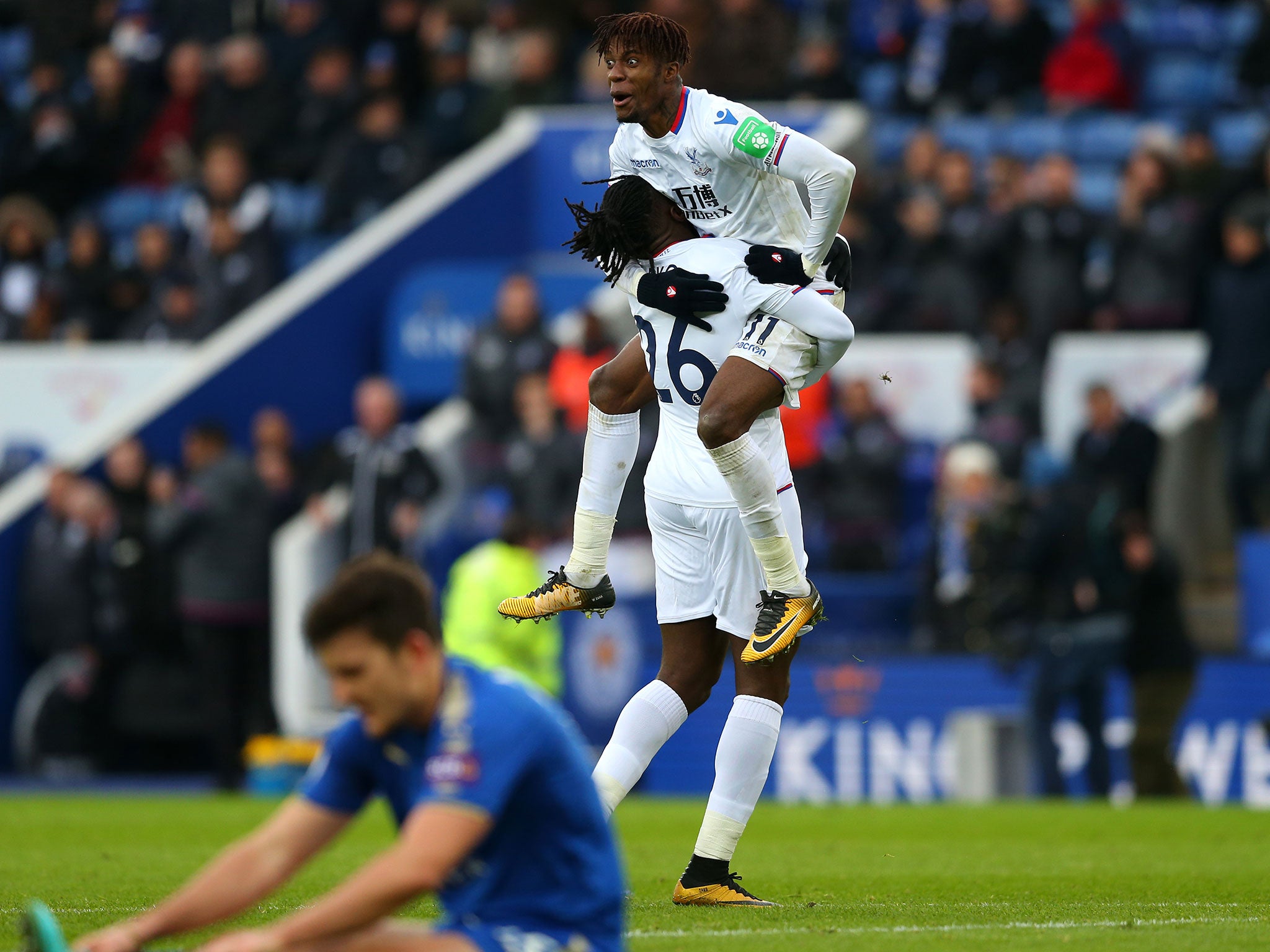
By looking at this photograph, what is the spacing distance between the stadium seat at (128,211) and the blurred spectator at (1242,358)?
1125 cm

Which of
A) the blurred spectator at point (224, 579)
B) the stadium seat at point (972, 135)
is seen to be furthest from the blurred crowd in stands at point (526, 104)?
the blurred spectator at point (224, 579)

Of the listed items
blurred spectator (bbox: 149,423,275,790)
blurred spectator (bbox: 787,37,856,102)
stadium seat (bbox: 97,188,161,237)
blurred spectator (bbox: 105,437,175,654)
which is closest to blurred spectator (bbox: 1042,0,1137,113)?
blurred spectator (bbox: 787,37,856,102)

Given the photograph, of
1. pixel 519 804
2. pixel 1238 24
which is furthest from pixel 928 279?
pixel 519 804

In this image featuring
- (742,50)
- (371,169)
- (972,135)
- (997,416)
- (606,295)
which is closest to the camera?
(997,416)

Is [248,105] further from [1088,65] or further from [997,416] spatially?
[997,416]

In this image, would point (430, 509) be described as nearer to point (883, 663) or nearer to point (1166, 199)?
point (883, 663)

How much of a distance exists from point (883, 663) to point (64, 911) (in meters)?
8.43

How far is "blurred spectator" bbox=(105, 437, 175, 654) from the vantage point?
17.2 metres

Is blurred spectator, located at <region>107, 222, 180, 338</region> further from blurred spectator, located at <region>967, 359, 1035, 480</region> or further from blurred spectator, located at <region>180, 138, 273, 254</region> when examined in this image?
blurred spectator, located at <region>967, 359, 1035, 480</region>

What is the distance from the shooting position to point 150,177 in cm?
2258

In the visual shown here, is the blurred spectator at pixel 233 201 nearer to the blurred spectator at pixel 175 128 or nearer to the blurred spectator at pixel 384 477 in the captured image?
the blurred spectator at pixel 175 128

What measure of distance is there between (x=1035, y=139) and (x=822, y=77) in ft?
6.38

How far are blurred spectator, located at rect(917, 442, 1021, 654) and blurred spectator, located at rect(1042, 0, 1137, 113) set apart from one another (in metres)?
5.33

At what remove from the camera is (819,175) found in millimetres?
7121
